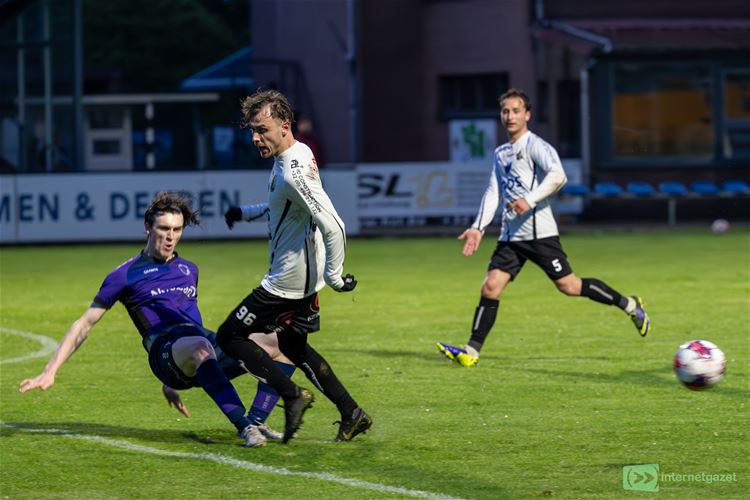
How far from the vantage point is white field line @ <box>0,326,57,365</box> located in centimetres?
1171

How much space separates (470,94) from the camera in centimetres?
3356

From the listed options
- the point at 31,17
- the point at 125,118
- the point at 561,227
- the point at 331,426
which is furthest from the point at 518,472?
the point at 125,118

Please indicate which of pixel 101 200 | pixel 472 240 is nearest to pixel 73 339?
pixel 472 240

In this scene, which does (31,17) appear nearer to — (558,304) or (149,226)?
(558,304)

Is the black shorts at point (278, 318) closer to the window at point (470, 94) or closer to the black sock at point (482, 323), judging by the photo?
the black sock at point (482, 323)

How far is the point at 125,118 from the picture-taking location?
46.1 metres

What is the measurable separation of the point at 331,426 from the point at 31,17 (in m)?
23.3

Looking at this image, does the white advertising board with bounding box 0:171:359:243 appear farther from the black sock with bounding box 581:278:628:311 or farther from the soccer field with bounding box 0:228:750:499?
the black sock with bounding box 581:278:628:311

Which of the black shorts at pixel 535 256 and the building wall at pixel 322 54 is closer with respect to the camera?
the black shorts at pixel 535 256

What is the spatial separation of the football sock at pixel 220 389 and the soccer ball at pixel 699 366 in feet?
8.35

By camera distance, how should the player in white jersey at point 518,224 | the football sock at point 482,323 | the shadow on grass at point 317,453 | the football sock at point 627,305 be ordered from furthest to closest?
the football sock at point 627,305 → the football sock at point 482,323 → the player in white jersey at point 518,224 → the shadow on grass at point 317,453

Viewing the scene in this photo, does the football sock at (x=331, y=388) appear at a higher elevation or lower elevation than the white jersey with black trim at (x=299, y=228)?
lower

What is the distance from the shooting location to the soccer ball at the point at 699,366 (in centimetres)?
841

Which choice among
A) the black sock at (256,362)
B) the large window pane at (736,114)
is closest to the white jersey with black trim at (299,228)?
the black sock at (256,362)
